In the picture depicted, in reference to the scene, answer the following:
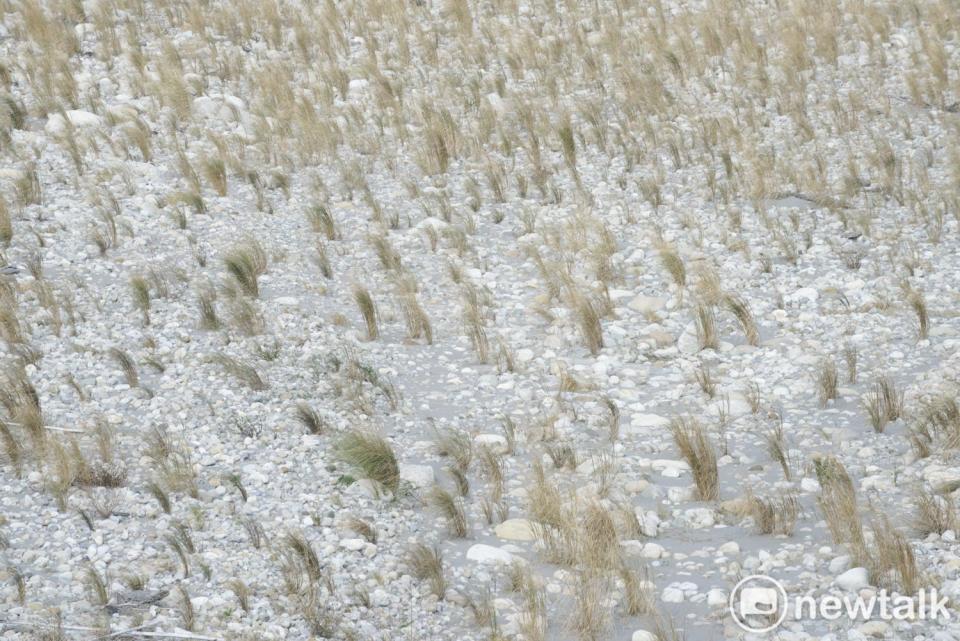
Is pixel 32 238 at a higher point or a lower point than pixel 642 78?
lower

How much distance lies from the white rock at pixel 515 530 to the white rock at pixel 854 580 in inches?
62.0

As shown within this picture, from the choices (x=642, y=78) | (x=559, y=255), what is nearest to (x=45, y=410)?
(x=559, y=255)

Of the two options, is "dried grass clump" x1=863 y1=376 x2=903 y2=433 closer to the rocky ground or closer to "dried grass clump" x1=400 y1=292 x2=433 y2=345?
the rocky ground

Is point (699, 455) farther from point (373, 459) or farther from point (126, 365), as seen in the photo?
point (126, 365)

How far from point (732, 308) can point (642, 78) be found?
5300 mm

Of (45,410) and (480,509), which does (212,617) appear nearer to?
(480,509)

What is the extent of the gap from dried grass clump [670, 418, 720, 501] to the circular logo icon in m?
0.85

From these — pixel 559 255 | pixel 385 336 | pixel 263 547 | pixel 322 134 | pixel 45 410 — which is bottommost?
pixel 263 547

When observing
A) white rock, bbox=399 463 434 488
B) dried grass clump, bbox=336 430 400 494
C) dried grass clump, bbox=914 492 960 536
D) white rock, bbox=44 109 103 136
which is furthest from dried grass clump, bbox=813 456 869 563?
white rock, bbox=44 109 103 136

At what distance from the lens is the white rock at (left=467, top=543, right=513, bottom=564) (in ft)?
17.0

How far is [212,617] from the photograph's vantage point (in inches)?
184

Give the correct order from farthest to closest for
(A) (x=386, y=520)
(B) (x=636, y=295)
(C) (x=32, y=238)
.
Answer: (C) (x=32, y=238)
(B) (x=636, y=295)
(A) (x=386, y=520)

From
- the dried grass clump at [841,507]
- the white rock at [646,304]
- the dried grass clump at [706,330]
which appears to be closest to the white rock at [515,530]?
the dried grass clump at [841,507]

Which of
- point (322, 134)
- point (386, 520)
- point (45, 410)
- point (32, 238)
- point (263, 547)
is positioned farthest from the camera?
point (322, 134)
